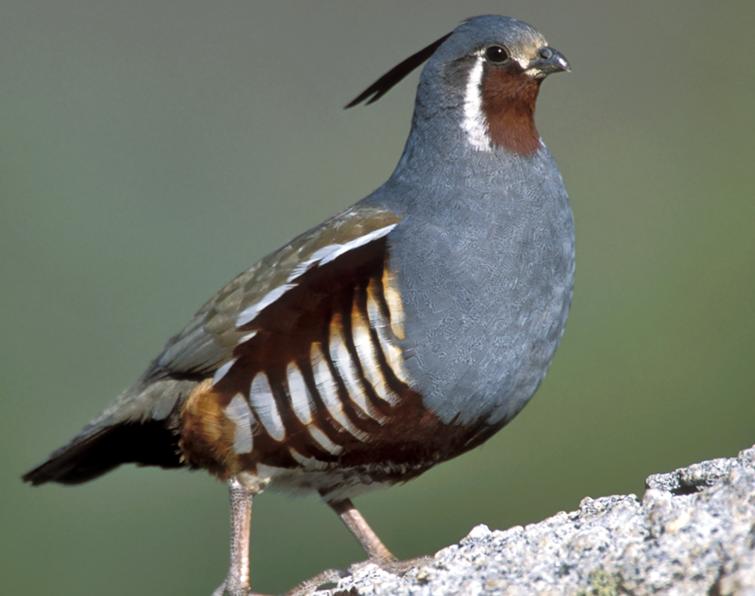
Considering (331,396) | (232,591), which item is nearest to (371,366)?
(331,396)

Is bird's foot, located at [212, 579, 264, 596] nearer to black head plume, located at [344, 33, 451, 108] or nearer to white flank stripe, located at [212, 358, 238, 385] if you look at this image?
white flank stripe, located at [212, 358, 238, 385]

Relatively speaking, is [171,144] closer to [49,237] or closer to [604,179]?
[49,237]

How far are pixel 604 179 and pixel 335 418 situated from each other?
577 inches

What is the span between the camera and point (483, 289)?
761 cm

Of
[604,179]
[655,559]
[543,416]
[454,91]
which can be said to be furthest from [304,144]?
[655,559]

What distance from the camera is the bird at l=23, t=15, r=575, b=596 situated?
7559mm

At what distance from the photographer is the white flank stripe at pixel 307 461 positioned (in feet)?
25.4

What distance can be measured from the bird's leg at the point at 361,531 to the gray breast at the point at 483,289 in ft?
2.92

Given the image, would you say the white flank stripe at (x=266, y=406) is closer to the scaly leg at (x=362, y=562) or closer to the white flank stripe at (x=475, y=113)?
the scaly leg at (x=362, y=562)

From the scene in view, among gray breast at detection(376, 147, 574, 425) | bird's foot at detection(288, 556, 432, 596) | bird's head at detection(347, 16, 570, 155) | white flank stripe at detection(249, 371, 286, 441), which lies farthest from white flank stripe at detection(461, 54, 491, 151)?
bird's foot at detection(288, 556, 432, 596)

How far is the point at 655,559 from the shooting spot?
5.29 m

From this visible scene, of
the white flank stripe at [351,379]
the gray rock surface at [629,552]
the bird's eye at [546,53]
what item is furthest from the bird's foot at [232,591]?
the bird's eye at [546,53]

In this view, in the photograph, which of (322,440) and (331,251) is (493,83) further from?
(322,440)

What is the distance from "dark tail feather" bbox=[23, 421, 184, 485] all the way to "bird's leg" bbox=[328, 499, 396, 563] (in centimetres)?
76
